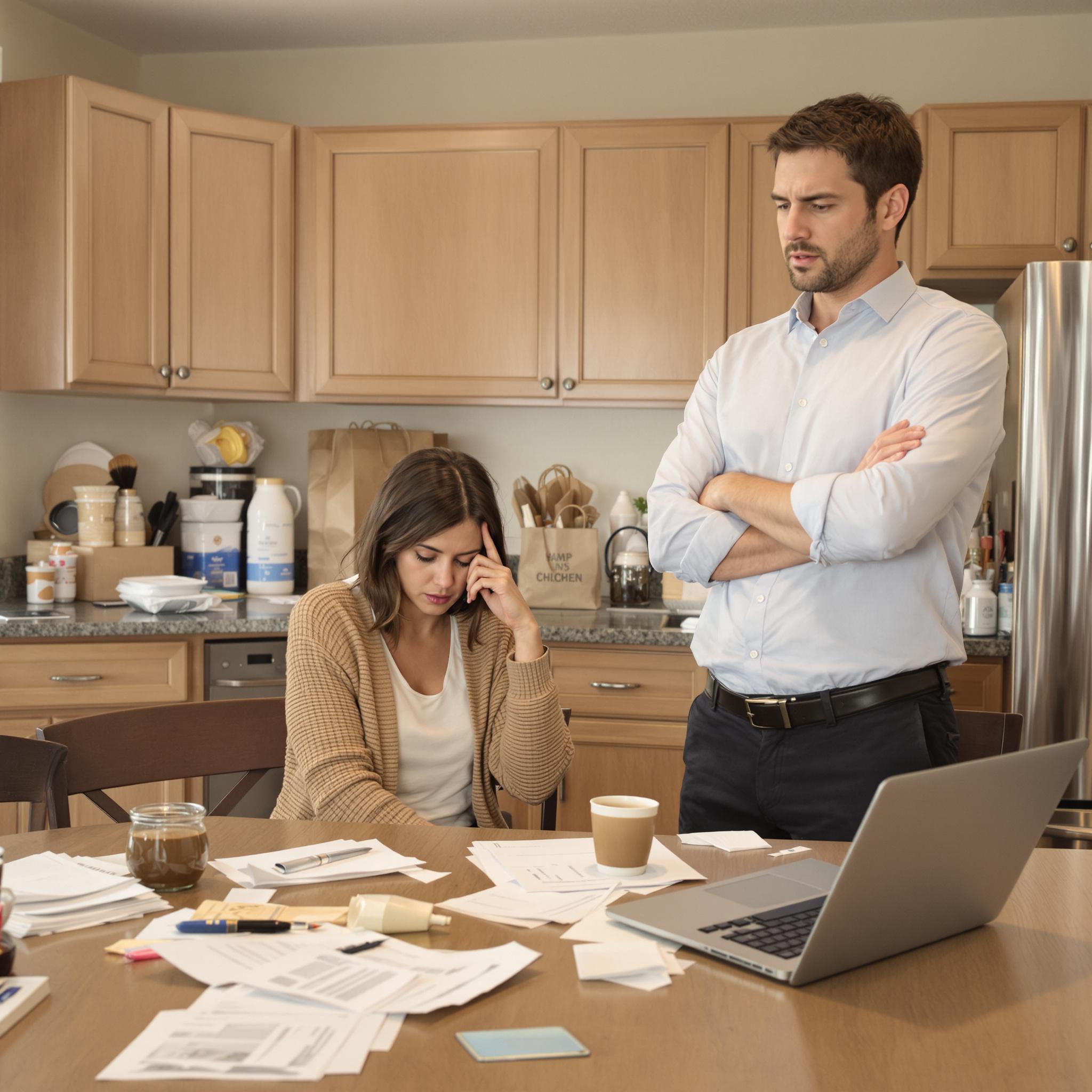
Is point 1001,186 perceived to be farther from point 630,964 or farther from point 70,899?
point 70,899

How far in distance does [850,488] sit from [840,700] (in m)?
0.30

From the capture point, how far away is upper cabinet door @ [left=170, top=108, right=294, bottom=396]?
3.40 meters

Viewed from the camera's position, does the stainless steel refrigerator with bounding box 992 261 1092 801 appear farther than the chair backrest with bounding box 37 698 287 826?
Yes

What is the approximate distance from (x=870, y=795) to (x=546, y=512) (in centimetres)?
196

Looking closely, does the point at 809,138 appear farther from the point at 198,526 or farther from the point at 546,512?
the point at 198,526

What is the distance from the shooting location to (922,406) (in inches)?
66.2

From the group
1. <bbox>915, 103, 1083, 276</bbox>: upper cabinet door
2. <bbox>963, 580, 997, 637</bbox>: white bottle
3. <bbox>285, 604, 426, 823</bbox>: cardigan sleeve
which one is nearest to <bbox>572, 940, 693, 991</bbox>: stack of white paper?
<bbox>285, 604, 426, 823</bbox>: cardigan sleeve

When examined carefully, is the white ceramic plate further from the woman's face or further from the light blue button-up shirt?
the light blue button-up shirt

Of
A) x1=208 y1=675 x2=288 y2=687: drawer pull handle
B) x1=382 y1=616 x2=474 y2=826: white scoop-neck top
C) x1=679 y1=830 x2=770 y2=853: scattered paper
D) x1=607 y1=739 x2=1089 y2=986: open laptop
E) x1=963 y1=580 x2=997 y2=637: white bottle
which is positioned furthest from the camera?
x1=208 y1=675 x2=288 y2=687: drawer pull handle

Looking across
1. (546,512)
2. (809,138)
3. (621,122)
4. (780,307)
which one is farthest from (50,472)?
(809,138)

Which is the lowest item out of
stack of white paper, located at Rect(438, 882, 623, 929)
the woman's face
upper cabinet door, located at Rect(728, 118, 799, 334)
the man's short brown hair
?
stack of white paper, located at Rect(438, 882, 623, 929)

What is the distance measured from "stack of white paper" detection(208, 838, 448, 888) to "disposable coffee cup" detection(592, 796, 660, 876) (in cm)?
17

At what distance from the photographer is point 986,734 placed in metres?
1.80

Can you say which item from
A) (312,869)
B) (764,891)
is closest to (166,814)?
(312,869)
